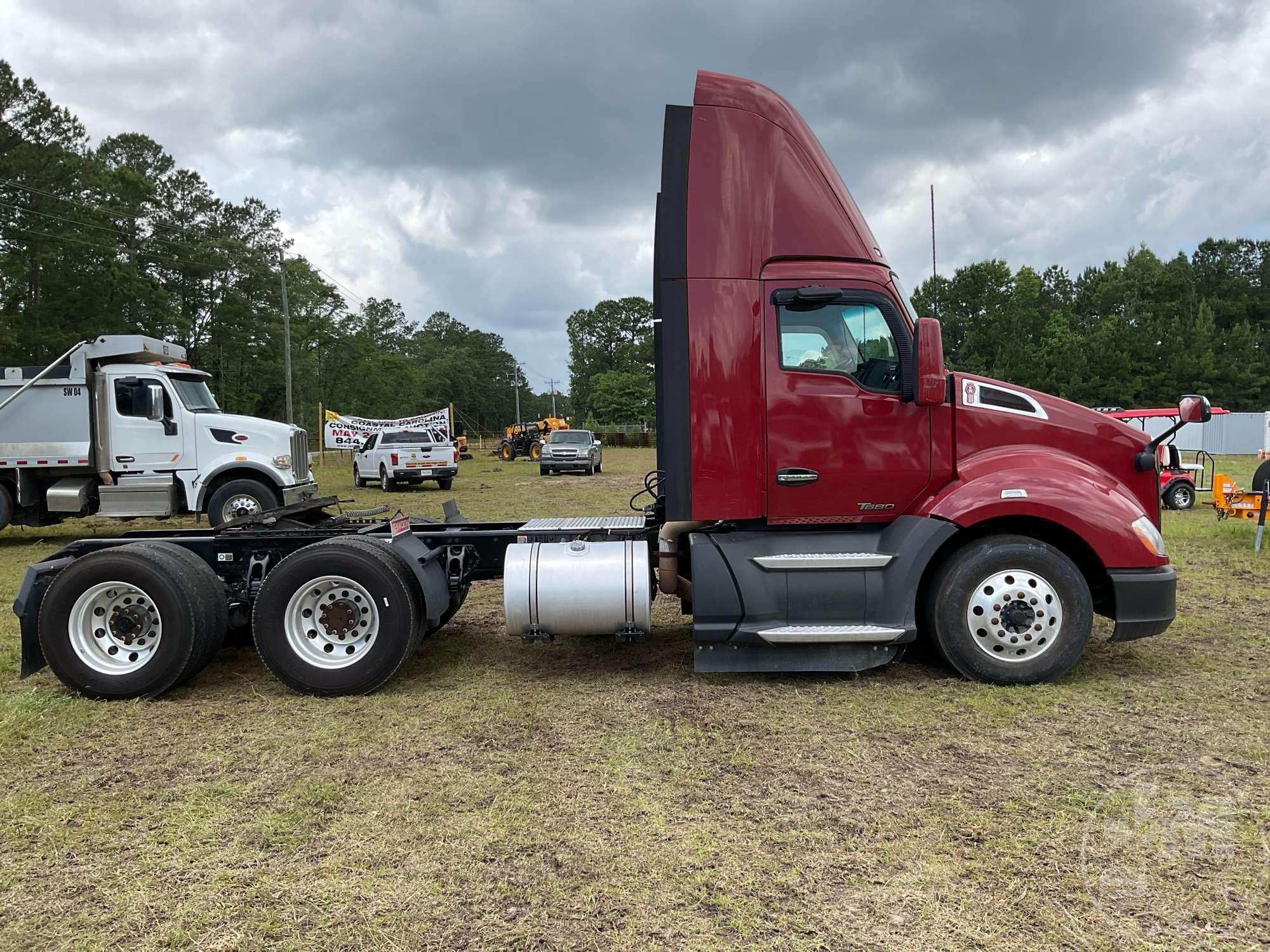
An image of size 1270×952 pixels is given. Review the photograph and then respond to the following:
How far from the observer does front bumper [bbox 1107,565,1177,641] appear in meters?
4.97

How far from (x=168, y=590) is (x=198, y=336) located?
180ft

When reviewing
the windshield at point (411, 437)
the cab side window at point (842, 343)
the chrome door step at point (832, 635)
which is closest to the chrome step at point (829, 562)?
the chrome door step at point (832, 635)

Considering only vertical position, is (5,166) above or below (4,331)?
above

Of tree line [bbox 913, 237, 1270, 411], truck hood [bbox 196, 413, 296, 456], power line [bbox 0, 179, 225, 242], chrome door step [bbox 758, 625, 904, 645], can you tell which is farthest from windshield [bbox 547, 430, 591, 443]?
tree line [bbox 913, 237, 1270, 411]

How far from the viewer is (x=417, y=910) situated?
280 centimetres

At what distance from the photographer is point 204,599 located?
509 centimetres

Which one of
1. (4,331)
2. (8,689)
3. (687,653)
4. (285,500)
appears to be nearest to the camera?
(8,689)

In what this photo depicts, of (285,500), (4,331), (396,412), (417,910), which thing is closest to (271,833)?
(417,910)

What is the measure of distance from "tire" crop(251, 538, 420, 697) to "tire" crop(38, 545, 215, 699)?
0.43 metres

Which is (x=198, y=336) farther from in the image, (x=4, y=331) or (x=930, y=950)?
(x=930, y=950)

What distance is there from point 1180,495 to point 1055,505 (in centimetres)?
1257

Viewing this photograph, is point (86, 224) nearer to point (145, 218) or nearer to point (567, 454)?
point (145, 218)

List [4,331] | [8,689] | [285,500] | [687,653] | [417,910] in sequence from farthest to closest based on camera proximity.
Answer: [4,331] → [285,500] → [687,653] → [8,689] → [417,910]

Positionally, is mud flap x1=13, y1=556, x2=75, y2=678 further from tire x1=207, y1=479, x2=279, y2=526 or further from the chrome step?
tire x1=207, y1=479, x2=279, y2=526
